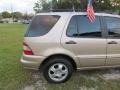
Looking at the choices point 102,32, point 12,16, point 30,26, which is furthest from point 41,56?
point 12,16

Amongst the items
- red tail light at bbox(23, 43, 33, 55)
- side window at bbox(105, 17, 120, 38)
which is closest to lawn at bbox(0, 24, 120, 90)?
red tail light at bbox(23, 43, 33, 55)

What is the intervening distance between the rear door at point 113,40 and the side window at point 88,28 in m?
0.28

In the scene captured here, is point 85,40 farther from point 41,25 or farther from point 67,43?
point 41,25

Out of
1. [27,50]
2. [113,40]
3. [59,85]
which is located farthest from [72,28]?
[59,85]

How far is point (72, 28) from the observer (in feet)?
18.1

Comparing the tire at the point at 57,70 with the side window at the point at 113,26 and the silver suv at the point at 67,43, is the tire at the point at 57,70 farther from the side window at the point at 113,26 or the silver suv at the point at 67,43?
the side window at the point at 113,26

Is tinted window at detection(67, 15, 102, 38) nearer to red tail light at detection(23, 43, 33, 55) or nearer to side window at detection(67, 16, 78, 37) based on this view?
side window at detection(67, 16, 78, 37)

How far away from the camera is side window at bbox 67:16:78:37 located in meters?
5.46

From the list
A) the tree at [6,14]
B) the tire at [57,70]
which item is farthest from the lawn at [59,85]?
the tree at [6,14]

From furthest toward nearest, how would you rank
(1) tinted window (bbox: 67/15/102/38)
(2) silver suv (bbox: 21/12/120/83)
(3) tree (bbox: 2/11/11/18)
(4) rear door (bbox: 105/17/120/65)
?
(3) tree (bbox: 2/11/11/18) < (4) rear door (bbox: 105/17/120/65) < (1) tinted window (bbox: 67/15/102/38) < (2) silver suv (bbox: 21/12/120/83)

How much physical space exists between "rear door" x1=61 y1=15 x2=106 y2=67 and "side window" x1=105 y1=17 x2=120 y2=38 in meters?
0.23

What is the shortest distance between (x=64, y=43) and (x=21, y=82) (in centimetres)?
147

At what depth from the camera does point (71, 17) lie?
5562 millimetres

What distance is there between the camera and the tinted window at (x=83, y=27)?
5500 mm
